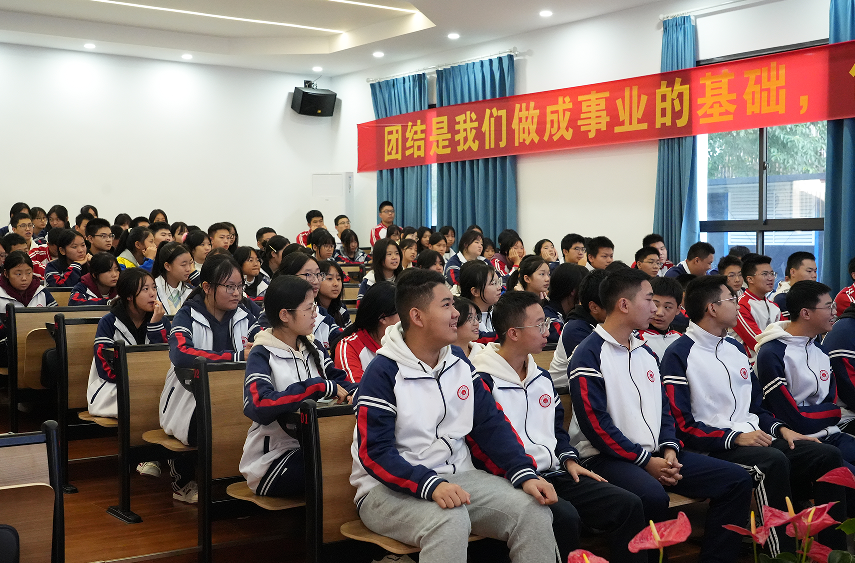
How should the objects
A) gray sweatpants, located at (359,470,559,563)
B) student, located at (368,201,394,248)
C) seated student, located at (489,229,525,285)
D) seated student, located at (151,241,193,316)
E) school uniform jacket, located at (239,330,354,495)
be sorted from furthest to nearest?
student, located at (368,201,394,248) → seated student, located at (489,229,525,285) → seated student, located at (151,241,193,316) → school uniform jacket, located at (239,330,354,495) → gray sweatpants, located at (359,470,559,563)

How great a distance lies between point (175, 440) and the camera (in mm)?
3002

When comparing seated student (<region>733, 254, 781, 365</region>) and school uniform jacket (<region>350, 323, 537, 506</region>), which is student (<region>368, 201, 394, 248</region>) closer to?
seated student (<region>733, 254, 781, 365</region>)

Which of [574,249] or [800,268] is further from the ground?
[574,249]

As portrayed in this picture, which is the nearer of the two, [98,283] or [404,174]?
[98,283]

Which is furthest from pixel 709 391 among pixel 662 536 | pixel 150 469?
pixel 150 469

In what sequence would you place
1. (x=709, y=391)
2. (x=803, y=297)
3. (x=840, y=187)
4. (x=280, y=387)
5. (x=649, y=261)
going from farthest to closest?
1. (x=840, y=187)
2. (x=649, y=261)
3. (x=803, y=297)
4. (x=709, y=391)
5. (x=280, y=387)

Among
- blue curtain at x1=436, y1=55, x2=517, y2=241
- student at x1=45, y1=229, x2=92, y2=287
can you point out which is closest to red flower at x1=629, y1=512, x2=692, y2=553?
student at x1=45, y1=229, x2=92, y2=287

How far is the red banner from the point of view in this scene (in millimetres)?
6039

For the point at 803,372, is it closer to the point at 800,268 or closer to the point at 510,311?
the point at 510,311

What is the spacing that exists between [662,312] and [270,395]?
5.86ft

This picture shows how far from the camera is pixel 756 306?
182 inches

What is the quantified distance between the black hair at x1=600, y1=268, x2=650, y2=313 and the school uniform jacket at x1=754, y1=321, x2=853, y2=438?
0.74m

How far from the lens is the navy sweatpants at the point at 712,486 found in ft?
8.13

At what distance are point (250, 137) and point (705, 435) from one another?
8920mm
